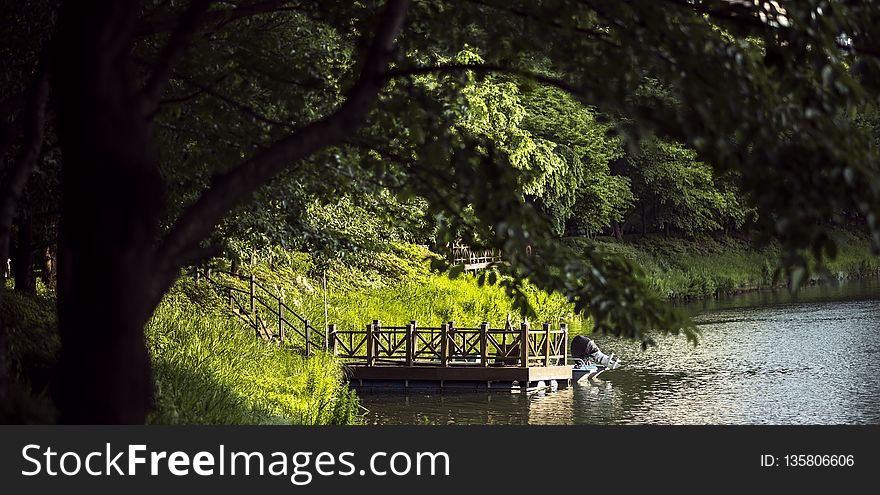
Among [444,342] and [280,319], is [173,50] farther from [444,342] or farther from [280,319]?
[444,342]

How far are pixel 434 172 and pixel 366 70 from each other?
4.14ft

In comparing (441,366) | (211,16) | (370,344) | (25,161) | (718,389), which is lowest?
(718,389)

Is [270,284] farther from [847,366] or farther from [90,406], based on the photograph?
[90,406]

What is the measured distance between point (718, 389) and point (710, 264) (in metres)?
27.1

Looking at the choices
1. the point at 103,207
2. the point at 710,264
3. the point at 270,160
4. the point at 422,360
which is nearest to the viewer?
the point at 103,207

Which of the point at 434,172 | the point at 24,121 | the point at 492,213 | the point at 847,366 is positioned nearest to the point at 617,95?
the point at 492,213

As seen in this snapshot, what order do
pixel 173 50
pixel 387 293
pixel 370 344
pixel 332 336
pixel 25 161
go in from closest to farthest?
pixel 173 50 → pixel 25 161 → pixel 332 336 → pixel 370 344 → pixel 387 293

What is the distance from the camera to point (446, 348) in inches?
1001

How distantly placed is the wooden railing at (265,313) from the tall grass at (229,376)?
2.94 ft

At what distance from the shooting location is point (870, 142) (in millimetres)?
6676

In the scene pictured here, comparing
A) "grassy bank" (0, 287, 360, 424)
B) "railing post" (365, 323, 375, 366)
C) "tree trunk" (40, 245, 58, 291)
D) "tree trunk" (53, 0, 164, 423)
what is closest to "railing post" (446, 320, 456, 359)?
"railing post" (365, 323, 375, 366)

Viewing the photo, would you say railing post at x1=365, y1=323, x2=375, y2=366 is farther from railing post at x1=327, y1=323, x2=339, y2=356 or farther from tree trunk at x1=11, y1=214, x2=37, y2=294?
tree trunk at x1=11, y1=214, x2=37, y2=294

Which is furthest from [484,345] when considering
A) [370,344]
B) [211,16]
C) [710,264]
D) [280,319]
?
[710,264]

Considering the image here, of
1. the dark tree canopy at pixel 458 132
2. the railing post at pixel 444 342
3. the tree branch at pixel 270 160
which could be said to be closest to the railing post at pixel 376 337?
the railing post at pixel 444 342
